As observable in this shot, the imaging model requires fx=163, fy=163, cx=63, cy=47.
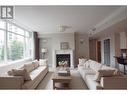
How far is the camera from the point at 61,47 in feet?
38.4

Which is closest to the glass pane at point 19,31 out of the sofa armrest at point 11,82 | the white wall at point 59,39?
the white wall at point 59,39

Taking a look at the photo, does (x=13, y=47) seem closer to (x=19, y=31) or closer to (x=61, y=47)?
(x=19, y=31)

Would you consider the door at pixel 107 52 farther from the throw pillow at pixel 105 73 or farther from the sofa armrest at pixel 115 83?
the sofa armrest at pixel 115 83

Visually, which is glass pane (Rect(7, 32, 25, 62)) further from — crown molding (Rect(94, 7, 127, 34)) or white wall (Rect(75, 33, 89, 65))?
crown molding (Rect(94, 7, 127, 34))

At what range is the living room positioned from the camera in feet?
14.9

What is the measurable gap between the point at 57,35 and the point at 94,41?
5.00 meters

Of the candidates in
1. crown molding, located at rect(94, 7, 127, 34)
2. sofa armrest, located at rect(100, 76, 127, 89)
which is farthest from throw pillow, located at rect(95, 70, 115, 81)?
crown molding, located at rect(94, 7, 127, 34)

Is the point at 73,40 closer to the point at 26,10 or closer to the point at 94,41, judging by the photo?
the point at 94,41

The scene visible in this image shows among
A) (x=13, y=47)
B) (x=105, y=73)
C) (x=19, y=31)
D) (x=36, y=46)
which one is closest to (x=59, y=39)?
(x=36, y=46)

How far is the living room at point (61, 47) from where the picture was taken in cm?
454

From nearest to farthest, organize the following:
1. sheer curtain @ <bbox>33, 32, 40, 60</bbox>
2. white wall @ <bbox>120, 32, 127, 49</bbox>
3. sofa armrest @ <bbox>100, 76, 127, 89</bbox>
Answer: sofa armrest @ <bbox>100, 76, 127, 89</bbox> < white wall @ <bbox>120, 32, 127, 49</bbox> < sheer curtain @ <bbox>33, 32, 40, 60</bbox>

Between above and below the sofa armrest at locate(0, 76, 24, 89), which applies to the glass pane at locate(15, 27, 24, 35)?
above

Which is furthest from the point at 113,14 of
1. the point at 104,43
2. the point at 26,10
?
the point at 104,43
